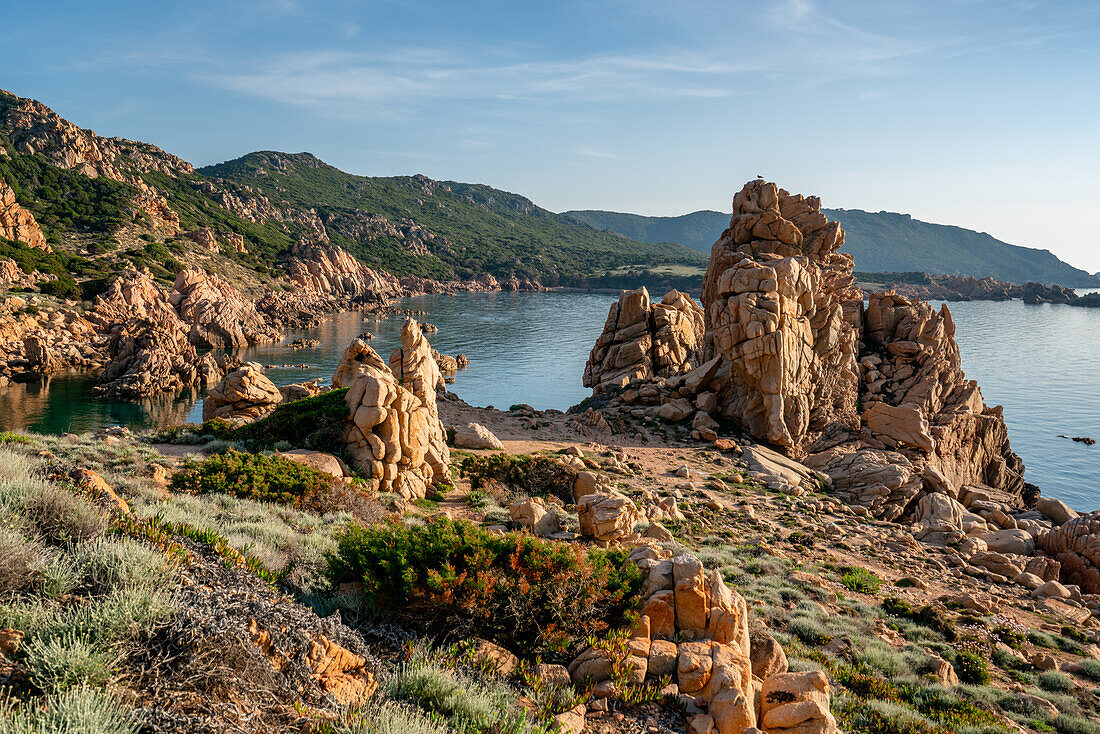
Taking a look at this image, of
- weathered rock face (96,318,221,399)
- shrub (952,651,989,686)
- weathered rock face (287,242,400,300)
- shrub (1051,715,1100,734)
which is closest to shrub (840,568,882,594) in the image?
shrub (952,651,989,686)

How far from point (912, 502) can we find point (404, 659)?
2488 cm

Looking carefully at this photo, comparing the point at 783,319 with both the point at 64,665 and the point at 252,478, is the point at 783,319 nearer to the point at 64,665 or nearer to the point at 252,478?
the point at 252,478

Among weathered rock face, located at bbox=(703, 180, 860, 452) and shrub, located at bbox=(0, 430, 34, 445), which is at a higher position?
weathered rock face, located at bbox=(703, 180, 860, 452)

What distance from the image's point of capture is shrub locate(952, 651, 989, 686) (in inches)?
406

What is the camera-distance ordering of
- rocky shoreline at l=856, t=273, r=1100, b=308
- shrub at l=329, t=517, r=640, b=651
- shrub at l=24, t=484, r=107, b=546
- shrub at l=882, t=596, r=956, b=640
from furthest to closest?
rocky shoreline at l=856, t=273, r=1100, b=308 < shrub at l=882, t=596, r=956, b=640 < shrub at l=329, t=517, r=640, b=651 < shrub at l=24, t=484, r=107, b=546

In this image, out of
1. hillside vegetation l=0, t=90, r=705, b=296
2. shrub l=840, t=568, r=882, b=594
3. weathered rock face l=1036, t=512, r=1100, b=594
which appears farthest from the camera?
hillside vegetation l=0, t=90, r=705, b=296

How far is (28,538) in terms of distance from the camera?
592cm

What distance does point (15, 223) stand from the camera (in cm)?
7175

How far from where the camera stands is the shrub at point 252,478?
13.4 m

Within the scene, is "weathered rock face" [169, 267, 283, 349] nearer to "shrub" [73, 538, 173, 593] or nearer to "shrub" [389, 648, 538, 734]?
"shrub" [73, 538, 173, 593]

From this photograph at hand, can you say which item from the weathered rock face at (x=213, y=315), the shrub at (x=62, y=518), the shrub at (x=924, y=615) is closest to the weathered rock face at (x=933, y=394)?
the shrub at (x=924, y=615)

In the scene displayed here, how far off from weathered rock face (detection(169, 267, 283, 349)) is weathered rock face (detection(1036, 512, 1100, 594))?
77.9 meters

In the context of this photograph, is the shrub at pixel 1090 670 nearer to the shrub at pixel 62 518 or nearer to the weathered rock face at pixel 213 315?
the shrub at pixel 62 518

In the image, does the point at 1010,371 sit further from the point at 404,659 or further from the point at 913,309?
the point at 404,659
